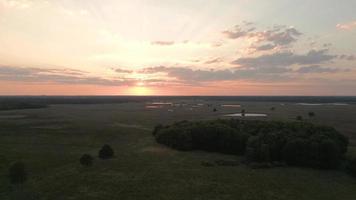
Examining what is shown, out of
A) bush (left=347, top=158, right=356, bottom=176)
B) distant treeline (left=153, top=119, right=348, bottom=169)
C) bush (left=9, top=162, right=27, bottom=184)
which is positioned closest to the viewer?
bush (left=9, top=162, right=27, bottom=184)

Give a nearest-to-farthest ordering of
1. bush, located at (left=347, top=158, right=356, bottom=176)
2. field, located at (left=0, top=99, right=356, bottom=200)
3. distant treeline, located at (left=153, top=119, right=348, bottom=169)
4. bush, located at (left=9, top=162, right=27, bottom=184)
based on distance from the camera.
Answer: field, located at (left=0, top=99, right=356, bottom=200) → bush, located at (left=9, top=162, right=27, bottom=184) → bush, located at (left=347, top=158, right=356, bottom=176) → distant treeline, located at (left=153, top=119, right=348, bottom=169)

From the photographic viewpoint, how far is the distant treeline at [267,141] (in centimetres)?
4372

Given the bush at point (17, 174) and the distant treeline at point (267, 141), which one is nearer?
the bush at point (17, 174)

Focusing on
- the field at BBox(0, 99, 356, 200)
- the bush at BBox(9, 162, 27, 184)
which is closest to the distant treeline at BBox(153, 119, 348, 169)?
the field at BBox(0, 99, 356, 200)

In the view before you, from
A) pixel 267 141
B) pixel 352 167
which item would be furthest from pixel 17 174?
pixel 352 167

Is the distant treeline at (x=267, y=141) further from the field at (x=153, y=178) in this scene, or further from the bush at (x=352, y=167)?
the bush at (x=352, y=167)

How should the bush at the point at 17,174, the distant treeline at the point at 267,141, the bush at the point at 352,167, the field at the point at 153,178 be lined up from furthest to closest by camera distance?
the distant treeline at the point at 267,141, the bush at the point at 352,167, the bush at the point at 17,174, the field at the point at 153,178

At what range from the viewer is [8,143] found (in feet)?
189

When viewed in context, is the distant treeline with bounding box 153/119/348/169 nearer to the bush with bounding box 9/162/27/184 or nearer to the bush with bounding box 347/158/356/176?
the bush with bounding box 347/158/356/176

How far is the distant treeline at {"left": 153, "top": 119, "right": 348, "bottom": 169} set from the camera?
4372cm

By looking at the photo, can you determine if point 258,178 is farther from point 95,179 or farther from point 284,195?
point 95,179

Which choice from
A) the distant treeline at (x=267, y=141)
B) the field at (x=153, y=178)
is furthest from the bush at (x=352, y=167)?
the distant treeline at (x=267, y=141)

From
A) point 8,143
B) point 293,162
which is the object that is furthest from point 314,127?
point 8,143

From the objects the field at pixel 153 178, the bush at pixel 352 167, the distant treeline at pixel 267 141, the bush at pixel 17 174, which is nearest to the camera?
the field at pixel 153 178
